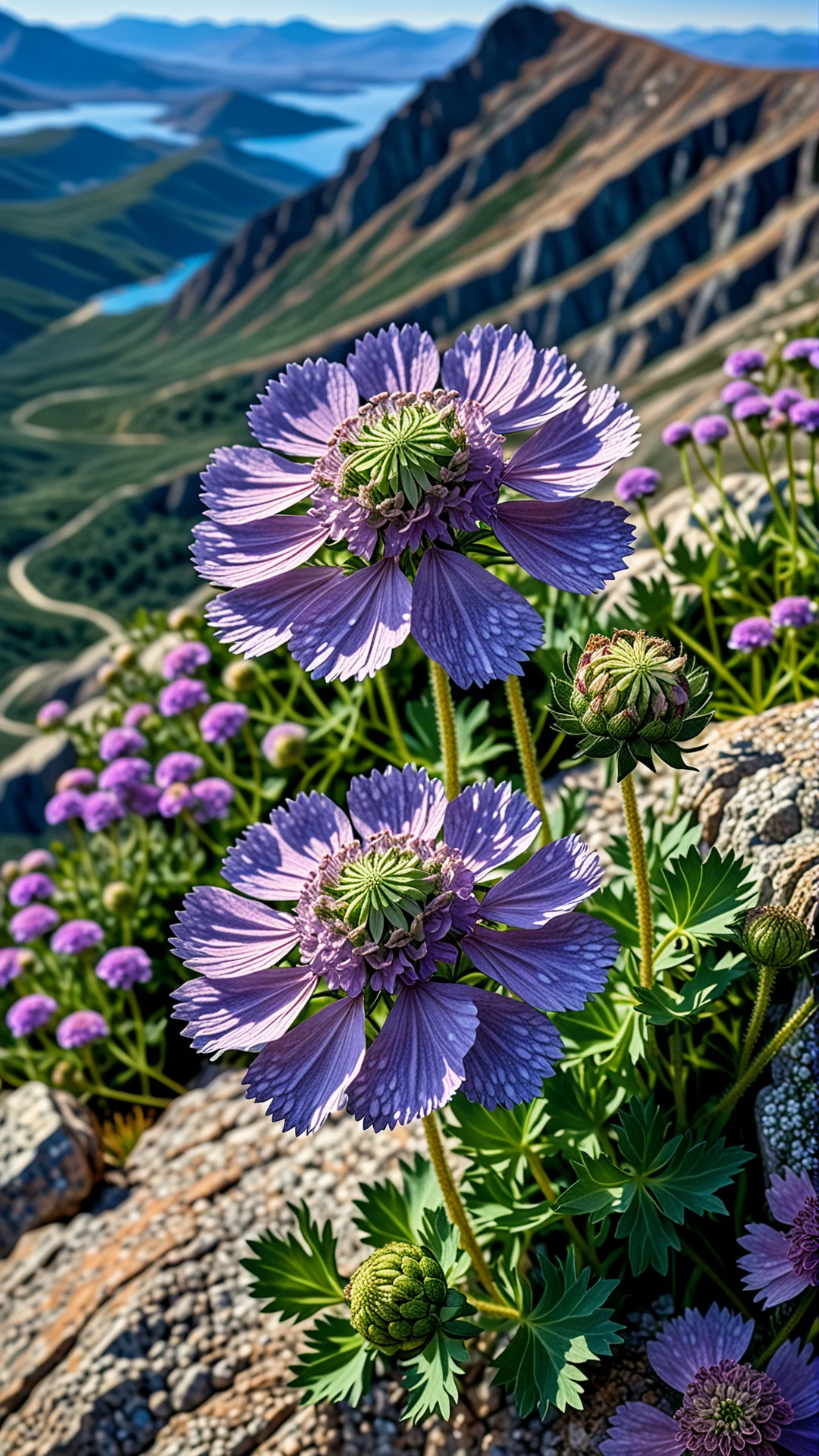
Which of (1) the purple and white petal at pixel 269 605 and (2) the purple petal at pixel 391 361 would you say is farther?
(2) the purple petal at pixel 391 361

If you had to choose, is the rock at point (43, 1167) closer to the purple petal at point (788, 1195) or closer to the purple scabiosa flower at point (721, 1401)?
the purple scabiosa flower at point (721, 1401)

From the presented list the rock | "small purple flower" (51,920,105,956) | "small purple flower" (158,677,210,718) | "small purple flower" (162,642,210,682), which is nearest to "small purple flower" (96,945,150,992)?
"small purple flower" (51,920,105,956)

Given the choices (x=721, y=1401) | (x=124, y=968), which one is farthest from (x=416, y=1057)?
(x=124, y=968)

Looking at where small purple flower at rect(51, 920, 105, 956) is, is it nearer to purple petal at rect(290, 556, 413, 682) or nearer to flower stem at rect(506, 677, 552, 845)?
flower stem at rect(506, 677, 552, 845)

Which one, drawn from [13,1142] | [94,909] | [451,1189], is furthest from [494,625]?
[94,909]

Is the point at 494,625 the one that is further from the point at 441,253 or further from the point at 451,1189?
the point at 441,253

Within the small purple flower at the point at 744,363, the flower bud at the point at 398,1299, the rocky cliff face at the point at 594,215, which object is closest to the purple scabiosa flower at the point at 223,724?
the small purple flower at the point at 744,363
